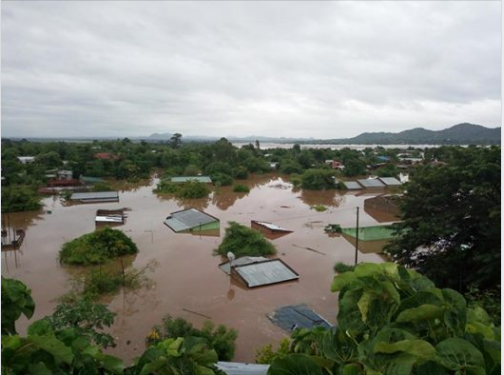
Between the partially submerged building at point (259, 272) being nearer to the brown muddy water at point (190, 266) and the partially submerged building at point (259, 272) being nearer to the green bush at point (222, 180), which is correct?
the brown muddy water at point (190, 266)

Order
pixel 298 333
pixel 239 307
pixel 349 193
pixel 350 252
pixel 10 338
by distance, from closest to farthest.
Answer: pixel 10 338
pixel 298 333
pixel 239 307
pixel 350 252
pixel 349 193

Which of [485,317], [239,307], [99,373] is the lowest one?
[239,307]

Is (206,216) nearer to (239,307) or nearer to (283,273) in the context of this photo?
(283,273)

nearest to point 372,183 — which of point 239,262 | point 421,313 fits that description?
point 239,262

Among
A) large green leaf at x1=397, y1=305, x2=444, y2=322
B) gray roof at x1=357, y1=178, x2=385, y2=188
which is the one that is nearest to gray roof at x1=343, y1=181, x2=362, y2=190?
gray roof at x1=357, y1=178, x2=385, y2=188

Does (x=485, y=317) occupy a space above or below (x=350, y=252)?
above

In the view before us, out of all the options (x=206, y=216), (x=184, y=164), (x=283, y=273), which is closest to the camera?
(x=283, y=273)

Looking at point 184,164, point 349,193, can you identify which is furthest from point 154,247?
point 184,164
